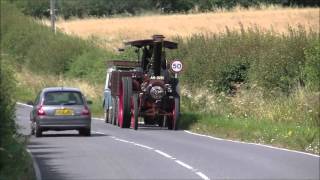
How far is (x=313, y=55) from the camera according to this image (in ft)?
97.7

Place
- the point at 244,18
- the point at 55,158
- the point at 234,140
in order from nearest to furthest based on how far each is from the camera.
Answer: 1. the point at 55,158
2. the point at 234,140
3. the point at 244,18

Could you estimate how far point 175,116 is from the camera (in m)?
32.6

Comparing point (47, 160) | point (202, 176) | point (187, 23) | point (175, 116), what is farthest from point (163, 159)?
point (187, 23)

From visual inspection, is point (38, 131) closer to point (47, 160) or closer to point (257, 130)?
point (257, 130)

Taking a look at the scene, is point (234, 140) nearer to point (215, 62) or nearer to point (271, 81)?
point (271, 81)

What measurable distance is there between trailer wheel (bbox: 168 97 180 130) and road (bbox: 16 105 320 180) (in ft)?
14.6

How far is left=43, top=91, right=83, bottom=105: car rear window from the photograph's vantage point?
1111 inches

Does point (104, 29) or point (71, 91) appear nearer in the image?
point (71, 91)

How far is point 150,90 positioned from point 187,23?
24.8 metres

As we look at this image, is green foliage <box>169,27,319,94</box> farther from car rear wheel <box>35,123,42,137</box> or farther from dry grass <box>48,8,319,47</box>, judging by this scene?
car rear wheel <box>35,123,42,137</box>

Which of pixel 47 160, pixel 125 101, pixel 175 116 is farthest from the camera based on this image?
pixel 125 101

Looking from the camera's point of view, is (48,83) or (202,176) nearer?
(202,176)

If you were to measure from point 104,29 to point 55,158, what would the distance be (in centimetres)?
4804

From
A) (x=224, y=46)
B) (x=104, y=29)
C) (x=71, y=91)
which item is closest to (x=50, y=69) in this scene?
(x=104, y=29)
